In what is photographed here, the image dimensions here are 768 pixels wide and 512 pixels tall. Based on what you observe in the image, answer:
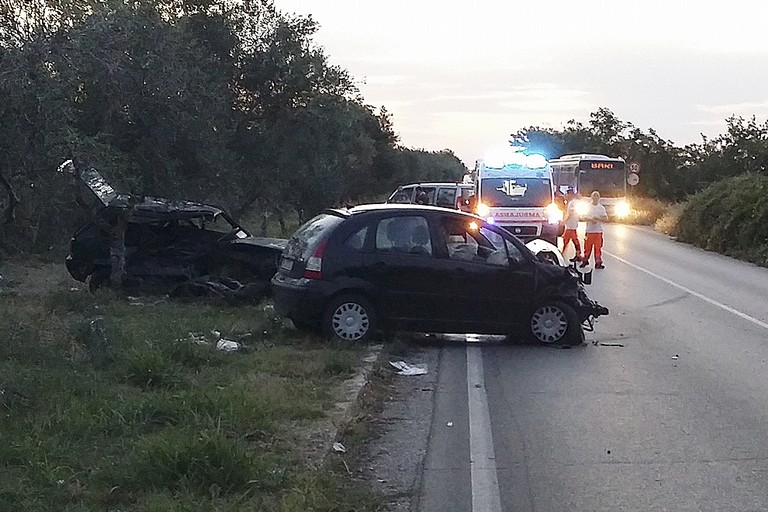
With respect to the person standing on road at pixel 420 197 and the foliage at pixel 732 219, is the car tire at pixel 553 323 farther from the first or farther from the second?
the person standing on road at pixel 420 197

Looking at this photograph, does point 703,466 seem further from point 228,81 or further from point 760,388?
point 228,81

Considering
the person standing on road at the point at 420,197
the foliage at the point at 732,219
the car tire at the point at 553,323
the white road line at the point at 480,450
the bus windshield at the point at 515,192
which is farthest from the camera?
the person standing on road at the point at 420,197

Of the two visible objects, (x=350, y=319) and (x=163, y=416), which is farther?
(x=350, y=319)

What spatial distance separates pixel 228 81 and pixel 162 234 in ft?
30.4

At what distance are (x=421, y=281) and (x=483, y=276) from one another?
0.71 m

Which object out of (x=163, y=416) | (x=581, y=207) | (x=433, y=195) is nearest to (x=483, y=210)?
(x=581, y=207)

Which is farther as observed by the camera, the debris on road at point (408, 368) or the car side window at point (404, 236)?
the car side window at point (404, 236)

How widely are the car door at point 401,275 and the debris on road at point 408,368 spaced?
0.98 metres

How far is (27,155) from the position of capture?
12570 mm

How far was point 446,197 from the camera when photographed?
30891mm

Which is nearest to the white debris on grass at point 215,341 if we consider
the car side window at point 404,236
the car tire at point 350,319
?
the car tire at point 350,319

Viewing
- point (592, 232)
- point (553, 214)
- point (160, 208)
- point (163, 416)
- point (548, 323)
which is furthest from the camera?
point (553, 214)

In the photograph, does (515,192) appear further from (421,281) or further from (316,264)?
(316,264)

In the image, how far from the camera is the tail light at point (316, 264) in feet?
38.9
